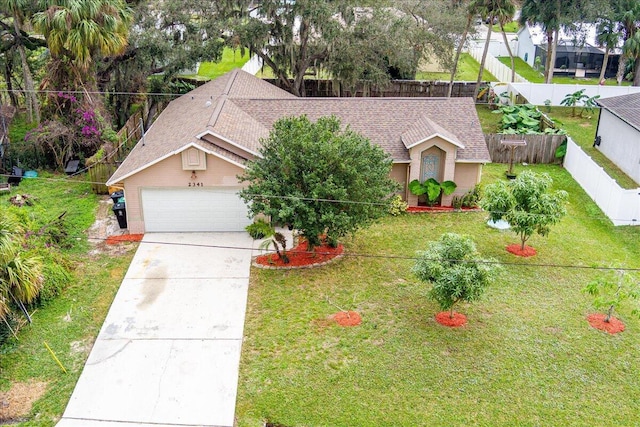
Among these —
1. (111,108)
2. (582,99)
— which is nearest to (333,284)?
(111,108)

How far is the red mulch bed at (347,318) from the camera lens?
53.6 ft

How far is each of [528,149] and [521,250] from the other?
997 cm

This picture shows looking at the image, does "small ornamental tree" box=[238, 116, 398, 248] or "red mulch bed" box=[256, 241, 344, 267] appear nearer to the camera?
"small ornamental tree" box=[238, 116, 398, 248]

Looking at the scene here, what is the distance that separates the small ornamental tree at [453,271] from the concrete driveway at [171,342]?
5.00 meters

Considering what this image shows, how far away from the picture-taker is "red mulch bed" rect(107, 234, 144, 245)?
21.0 meters

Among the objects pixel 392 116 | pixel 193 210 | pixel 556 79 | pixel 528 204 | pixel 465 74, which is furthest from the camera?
pixel 465 74

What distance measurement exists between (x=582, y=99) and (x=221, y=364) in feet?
95.9

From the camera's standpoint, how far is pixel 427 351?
49.8 feet

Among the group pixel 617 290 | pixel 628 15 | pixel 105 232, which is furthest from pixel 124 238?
pixel 628 15

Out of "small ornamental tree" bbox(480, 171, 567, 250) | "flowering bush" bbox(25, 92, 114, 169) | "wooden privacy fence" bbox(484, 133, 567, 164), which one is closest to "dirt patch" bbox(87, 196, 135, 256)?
"flowering bush" bbox(25, 92, 114, 169)

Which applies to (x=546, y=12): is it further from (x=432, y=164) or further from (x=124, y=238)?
(x=124, y=238)

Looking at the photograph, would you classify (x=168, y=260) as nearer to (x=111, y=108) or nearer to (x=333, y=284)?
(x=333, y=284)

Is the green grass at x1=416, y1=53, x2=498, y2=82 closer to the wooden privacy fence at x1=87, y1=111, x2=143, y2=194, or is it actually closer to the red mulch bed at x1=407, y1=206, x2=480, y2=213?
the red mulch bed at x1=407, y1=206, x2=480, y2=213

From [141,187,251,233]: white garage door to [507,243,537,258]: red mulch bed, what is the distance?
869cm
